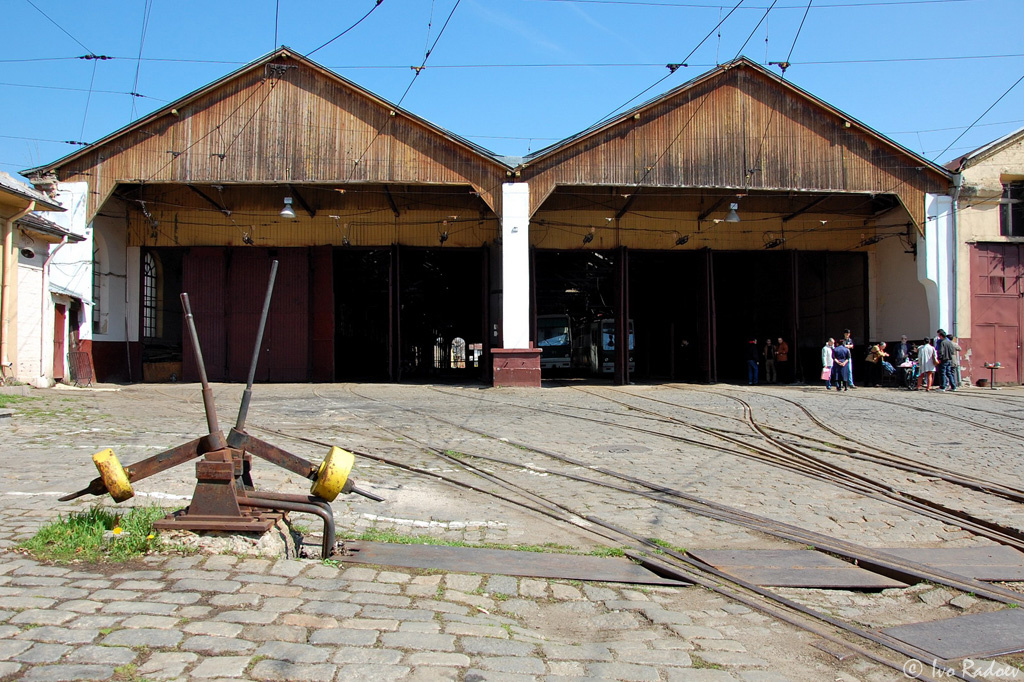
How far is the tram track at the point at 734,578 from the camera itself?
4102 mm

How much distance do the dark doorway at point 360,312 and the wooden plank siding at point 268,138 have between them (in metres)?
A: 5.70

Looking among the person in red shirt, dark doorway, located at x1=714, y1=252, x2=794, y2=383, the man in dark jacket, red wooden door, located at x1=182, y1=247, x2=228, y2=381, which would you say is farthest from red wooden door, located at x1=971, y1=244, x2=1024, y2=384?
red wooden door, located at x1=182, y1=247, x2=228, y2=381

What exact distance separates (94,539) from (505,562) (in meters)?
2.79

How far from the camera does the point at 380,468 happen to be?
870 centimetres

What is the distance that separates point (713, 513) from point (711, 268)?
70.2 ft

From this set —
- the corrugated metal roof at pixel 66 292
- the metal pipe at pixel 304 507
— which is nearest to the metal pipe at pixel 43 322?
the corrugated metal roof at pixel 66 292

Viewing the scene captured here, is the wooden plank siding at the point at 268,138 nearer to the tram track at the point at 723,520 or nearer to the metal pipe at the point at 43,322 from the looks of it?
the metal pipe at the point at 43,322

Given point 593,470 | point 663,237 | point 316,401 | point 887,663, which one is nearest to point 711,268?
point 663,237

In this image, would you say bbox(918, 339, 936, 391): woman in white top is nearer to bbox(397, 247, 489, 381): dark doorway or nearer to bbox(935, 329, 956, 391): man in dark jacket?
bbox(935, 329, 956, 391): man in dark jacket

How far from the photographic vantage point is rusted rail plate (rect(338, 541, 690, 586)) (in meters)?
4.81

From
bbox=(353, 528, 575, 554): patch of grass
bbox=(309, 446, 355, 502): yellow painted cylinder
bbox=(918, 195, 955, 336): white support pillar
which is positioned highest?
bbox=(918, 195, 955, 336): white support pillar

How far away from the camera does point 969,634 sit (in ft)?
13.5

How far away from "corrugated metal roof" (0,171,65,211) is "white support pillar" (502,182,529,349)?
1199cm

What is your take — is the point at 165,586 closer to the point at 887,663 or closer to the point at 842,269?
the point at 887,663
